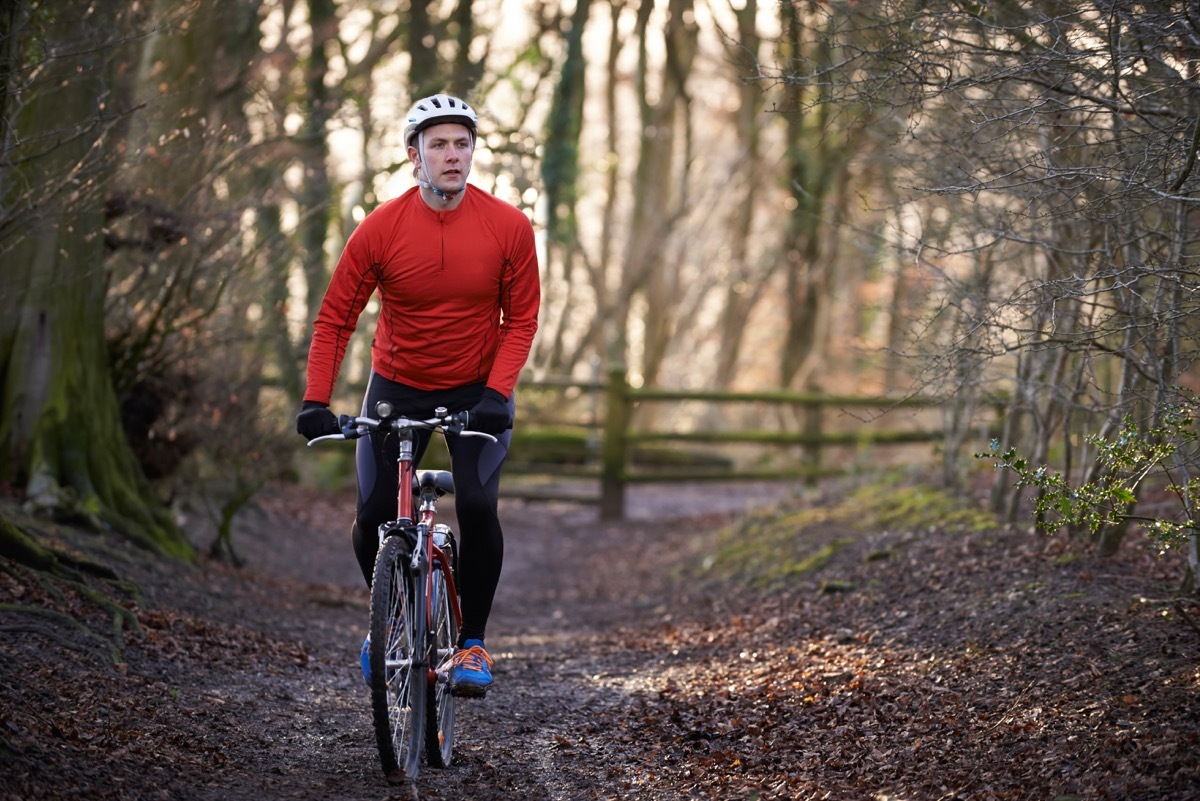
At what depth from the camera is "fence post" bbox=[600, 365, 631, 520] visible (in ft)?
53.7

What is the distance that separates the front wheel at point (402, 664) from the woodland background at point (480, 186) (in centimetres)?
232

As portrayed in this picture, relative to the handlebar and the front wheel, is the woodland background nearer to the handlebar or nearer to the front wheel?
the handlebar

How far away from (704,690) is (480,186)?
3.39m

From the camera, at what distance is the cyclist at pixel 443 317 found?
4957 mm

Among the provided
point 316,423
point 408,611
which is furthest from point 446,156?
point 408,611

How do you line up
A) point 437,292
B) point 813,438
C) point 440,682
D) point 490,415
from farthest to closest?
point 813,438 → point 437,292 → point 440,682 → point 490,415

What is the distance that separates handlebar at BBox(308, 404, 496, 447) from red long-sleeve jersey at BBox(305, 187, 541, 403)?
0.80 ft

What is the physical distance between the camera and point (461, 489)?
4977 mm

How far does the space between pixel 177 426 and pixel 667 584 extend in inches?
172

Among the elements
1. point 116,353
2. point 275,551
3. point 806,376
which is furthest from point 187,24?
point 806,376

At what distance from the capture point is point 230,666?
21.2ft

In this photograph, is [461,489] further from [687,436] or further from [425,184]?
[687,436]

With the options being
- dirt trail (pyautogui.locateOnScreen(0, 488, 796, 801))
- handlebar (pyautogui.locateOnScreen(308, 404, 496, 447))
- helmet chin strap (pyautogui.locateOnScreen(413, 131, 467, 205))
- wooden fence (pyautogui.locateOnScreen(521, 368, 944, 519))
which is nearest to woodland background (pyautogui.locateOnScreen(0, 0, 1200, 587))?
dirt trail (pyautogui.locateOnScreen(0, 488, 796, 801))

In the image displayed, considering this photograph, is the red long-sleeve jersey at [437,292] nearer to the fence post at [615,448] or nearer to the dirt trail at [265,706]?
the dirt trail at [265,706]
